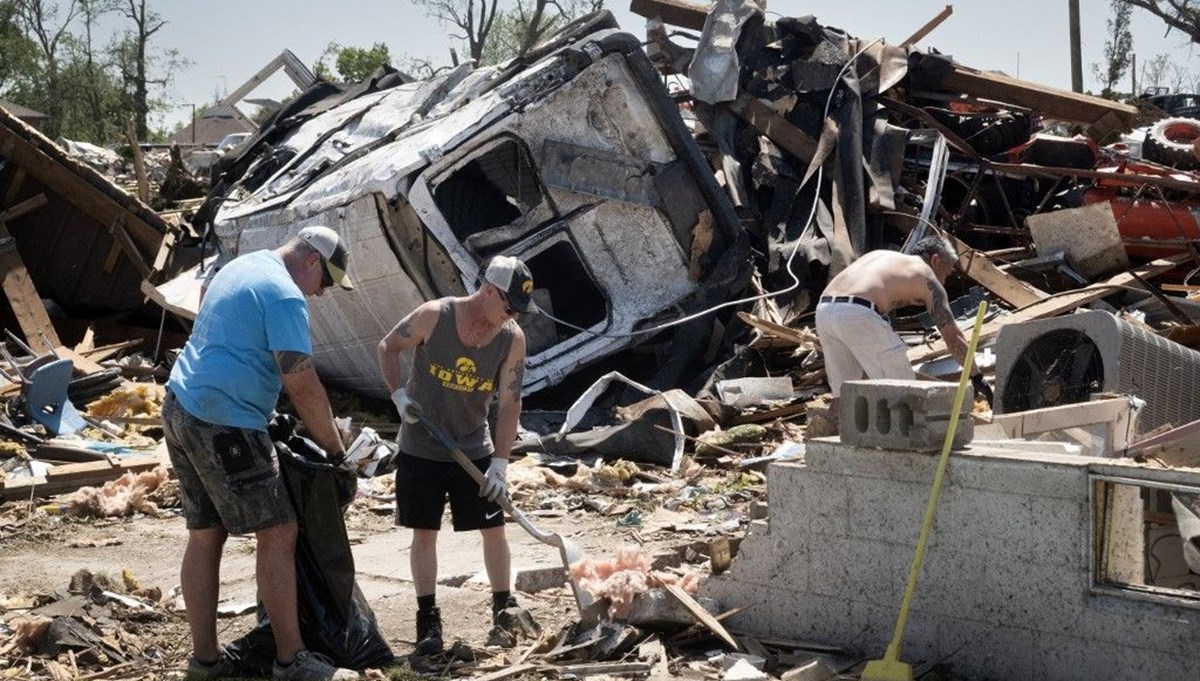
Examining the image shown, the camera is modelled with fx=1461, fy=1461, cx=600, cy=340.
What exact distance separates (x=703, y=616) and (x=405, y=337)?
62.1 inches

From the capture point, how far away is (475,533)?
319 inches

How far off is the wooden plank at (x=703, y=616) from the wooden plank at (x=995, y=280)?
6.46 m

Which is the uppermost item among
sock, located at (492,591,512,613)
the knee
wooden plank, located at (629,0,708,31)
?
wooden plank, located at (629,0,708,31)

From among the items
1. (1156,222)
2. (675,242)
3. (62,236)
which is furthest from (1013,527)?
(62,236)

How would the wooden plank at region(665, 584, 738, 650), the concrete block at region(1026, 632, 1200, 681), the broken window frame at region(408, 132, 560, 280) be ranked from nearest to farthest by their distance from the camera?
the concrete block at region(1026, 632, 1200, 681)
the wooden plank at region(665, 584, 738, 650)
the broken window frame at region(408, 132, 560, 280)

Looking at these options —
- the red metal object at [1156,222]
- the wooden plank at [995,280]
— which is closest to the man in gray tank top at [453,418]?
the wooden plank at [995,280]

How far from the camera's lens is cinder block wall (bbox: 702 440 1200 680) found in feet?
15.1

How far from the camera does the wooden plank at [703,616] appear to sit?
5.32m

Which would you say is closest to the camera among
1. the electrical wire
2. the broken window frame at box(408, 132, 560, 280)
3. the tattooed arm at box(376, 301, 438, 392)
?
the tattooed arm at box(376, 301, 438, 392)

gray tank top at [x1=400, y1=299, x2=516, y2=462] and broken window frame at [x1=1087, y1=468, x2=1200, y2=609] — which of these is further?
gray tank top at [x1=400, y1=299, x2=516, y2=462]

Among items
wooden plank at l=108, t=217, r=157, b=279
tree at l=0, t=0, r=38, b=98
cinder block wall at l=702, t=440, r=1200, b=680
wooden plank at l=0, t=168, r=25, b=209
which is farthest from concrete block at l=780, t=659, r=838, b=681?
tree at l=0, t=0, r=38, b=98

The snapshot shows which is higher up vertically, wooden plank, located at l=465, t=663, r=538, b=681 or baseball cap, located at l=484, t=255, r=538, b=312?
baseball cap, located at l=484, t=255, r=538, b=312

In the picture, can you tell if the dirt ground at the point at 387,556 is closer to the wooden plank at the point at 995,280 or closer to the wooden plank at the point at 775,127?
the wooden plank at the point at 995,280

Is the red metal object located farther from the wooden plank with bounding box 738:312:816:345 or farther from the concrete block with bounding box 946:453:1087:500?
the concrete block with bounding box 946:453:1087:500
